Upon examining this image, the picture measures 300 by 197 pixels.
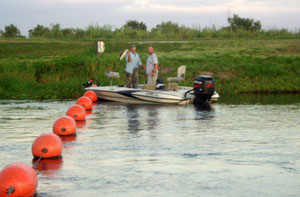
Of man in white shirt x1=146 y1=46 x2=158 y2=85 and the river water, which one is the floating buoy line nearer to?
the river water

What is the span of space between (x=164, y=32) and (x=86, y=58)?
1009 inches

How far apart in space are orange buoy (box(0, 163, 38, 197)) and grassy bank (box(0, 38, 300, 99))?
2077cm

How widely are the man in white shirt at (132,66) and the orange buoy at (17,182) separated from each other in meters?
Answer: 17.1

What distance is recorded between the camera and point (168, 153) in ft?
41.3

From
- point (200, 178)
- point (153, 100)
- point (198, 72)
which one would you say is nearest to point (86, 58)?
point (198, 72)

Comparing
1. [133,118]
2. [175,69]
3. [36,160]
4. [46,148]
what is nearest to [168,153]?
[46,148]

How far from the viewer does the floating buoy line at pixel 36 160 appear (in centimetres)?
873

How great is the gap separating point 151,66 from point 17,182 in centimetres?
1679

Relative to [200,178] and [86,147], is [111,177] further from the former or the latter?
[86,147]

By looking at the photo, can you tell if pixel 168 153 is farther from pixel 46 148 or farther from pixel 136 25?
pixel 136 25

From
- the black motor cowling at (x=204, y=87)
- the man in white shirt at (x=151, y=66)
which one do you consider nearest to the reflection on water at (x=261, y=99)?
the black motor cowling at (x=204, y=87)

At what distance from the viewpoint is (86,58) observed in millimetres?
37438

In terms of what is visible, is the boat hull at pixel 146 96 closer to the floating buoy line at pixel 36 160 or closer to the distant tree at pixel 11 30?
the floating buoy line at pixel 36 160

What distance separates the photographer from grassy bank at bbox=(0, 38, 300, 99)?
31578mm
